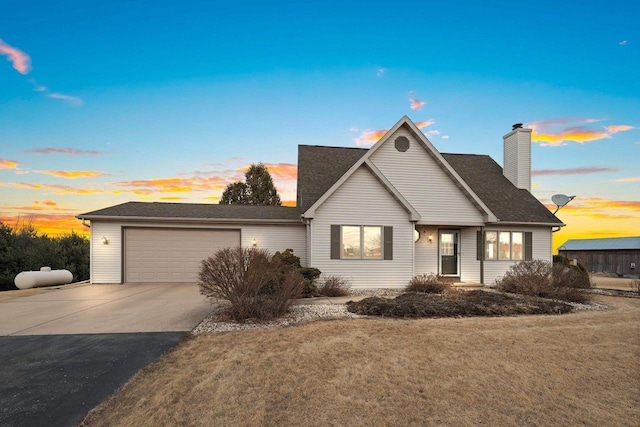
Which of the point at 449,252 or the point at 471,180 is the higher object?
the point at 471,180

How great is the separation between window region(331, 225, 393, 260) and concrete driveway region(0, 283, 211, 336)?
5418 mm

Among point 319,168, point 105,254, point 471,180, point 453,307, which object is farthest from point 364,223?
point 105,254

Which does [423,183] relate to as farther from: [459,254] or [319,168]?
[319,168]

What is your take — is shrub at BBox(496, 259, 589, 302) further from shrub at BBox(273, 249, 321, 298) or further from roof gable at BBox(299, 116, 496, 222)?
shrub at BBox(273, 249, 321, 298)

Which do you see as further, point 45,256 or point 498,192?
point 45,256

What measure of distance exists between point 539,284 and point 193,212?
1422 centimetres

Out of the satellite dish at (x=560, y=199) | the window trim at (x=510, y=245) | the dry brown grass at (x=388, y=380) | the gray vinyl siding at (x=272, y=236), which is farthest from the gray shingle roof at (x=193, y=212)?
the satellite dish at (x=560, y=199)

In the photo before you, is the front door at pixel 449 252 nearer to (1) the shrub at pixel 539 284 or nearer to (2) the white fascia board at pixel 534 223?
(2) the white fascia board at pixel 534 223

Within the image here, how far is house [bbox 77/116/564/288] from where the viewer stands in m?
13.8

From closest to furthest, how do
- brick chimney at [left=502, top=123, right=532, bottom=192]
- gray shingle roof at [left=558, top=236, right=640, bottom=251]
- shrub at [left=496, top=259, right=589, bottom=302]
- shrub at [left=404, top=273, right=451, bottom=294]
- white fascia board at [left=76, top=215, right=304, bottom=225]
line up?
shrub at [left=496, top=259, right=589, bottom=302] < shrub at [left=404, top=273, right=451, bottom=294] < white fascia board at [left=76, top=215, right=304, bottom=225] < brick chimney at [left=502, top=123, right=532, bottom=192] < gray shingle roof at [left=558, top=236, right=640, bottom=251]

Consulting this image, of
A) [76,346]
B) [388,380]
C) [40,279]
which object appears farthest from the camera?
[40,279]

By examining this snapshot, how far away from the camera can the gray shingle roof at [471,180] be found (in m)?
15.9

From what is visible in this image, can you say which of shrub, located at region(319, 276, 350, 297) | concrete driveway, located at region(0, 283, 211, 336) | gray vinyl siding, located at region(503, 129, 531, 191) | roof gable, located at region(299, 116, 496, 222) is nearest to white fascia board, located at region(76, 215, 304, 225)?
roof gable, located at region(299, 116, 496, 222)

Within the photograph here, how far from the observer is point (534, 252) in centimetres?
1612
